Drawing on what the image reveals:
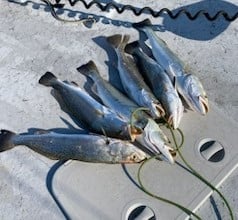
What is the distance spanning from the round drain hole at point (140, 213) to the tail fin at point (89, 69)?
61cm

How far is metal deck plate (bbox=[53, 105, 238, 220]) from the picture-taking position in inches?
78.1

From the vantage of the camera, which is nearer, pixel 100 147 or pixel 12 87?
pixel 100 147

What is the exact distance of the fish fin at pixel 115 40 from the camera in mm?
2432

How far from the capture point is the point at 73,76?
239cm

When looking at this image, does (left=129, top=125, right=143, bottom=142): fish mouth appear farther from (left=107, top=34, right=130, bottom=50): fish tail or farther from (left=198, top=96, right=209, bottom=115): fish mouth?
(left=107, top=34, right=130, bottom=50): fish tail

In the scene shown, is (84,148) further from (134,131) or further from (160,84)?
(160,84)

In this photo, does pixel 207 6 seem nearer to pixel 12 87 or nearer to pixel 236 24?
pixel 236 24

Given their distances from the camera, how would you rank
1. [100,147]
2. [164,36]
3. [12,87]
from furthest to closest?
[164,36], [12,87], [100,147]

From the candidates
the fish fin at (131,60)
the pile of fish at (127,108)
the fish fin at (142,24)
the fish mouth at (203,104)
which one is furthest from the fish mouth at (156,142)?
the fish fin at (142,24)

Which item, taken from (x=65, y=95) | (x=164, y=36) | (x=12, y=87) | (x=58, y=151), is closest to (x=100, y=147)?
(x=58, y=151)

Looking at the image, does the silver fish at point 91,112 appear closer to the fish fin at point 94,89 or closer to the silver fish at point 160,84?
the fish fin at point 94,89

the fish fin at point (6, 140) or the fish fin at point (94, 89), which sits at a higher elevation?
the fish fin at point (94, 89)

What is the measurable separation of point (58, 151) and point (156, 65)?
21.5 inches

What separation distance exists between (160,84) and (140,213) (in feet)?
1.70
